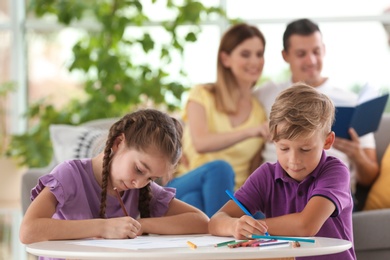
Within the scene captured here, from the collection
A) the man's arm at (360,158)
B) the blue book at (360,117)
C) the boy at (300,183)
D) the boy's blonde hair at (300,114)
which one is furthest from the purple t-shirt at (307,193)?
the man's arm at (360,158)

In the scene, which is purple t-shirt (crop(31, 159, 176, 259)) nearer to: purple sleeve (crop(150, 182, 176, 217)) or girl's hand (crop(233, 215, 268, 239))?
purple sleeve (crop(150, 182, 176, 217))

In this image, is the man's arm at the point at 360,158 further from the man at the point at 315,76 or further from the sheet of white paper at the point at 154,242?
the sheet of white paper at the point at 154,242

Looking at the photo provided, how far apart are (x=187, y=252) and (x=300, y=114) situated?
60cm

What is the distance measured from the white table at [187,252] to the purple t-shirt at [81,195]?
13.5 inches

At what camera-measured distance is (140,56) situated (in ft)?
16.9

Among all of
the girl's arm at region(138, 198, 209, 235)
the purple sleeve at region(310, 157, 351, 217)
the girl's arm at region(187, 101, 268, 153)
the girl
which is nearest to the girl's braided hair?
the girl

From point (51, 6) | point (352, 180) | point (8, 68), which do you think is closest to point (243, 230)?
point (352, 180)

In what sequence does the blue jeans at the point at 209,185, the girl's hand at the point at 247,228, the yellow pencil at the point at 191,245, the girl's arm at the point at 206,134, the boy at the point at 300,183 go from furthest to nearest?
the girl's arm at the point at 206,134 → the blue jeans at the point at 209,185 → the boy at the point at 300,183 → the girl's hand at the point at 247,228 → the yellow pencil at the point at 191,245

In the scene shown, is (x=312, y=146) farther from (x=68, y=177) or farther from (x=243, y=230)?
(x=68, y=177)

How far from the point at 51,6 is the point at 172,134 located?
2962mm

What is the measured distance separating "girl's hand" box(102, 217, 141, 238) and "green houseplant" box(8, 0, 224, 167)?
2.68 metres

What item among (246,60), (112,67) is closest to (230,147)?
(246,60)

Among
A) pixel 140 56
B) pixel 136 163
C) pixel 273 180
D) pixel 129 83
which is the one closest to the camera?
pixel 136 163

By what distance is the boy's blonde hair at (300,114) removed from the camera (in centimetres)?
211
